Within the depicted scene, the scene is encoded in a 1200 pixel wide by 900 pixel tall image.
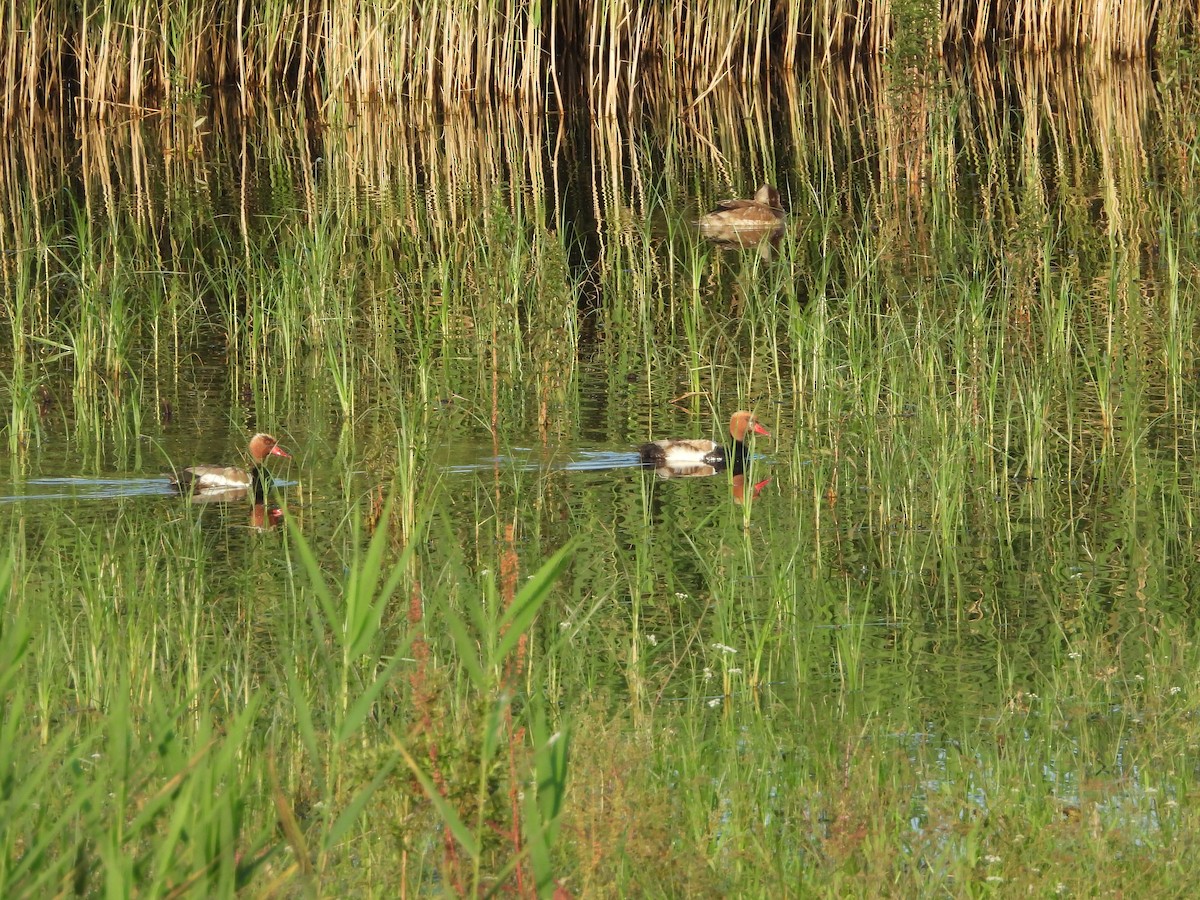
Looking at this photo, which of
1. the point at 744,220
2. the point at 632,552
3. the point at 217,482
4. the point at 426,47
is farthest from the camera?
the point at 426,47

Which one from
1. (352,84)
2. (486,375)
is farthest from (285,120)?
(486,375)

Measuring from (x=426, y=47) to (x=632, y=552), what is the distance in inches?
493

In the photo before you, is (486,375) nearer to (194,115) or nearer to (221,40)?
(194,115)

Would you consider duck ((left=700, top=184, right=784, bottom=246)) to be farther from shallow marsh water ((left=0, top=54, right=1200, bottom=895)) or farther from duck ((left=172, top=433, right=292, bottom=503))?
duck ((left=172, top=433, right=292, bottom=503))

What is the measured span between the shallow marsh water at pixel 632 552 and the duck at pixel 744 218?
0.75 ft

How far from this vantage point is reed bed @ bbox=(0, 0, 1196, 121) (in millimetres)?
17141

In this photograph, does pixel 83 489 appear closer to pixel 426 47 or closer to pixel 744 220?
pixel 744 220

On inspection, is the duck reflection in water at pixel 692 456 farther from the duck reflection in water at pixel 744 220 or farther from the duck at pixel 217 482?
the duck reflection in water at pixel 744 220

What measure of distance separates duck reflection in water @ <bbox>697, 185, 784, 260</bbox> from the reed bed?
17.6 ft

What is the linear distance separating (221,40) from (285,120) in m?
1.47

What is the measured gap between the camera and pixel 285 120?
58.0 ft

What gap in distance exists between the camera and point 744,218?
11711 mm

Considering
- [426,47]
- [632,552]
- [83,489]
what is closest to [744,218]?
[83,489]

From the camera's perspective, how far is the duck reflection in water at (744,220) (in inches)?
443
